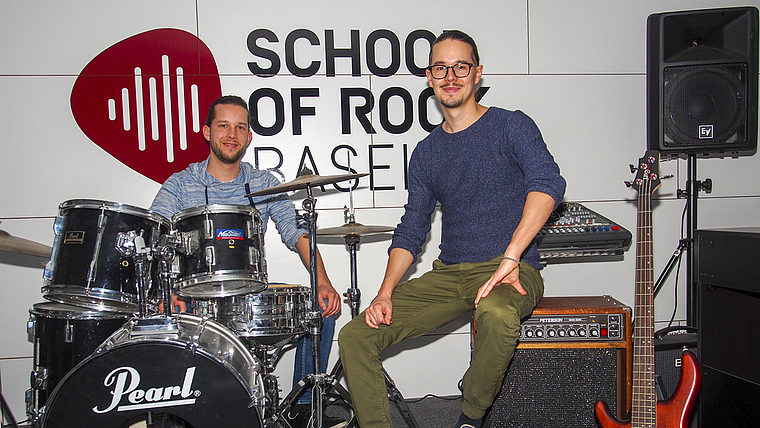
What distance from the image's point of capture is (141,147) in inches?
114

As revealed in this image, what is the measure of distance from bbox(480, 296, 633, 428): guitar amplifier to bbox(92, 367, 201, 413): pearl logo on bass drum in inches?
46.4

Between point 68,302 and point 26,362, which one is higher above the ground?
point 68,302

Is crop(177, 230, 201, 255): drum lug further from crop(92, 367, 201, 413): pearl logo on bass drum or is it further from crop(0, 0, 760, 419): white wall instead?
crop(0, 0, 760, 419): white wall

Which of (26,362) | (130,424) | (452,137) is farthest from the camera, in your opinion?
(26,362)

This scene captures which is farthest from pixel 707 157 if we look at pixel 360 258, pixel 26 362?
pixel 26 362

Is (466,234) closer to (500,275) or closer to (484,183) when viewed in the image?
(484,183)

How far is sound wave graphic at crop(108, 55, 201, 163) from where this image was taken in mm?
2877

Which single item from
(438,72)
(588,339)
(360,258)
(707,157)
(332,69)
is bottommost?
(588,339)

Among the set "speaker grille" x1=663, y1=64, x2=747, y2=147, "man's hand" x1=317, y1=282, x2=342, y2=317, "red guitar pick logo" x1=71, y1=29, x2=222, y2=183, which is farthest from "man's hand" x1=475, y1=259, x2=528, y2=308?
"red guitar pick logo" x1=71, y1=29, x2=222, y2=183

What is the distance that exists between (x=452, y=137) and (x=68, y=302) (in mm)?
1667

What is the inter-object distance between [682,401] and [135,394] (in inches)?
74.5

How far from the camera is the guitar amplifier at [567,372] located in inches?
82.7

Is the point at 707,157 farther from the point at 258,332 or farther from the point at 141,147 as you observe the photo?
the point at 141,147

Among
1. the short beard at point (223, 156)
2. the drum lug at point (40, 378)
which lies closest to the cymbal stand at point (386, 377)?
the short beard at point (223, 156)
